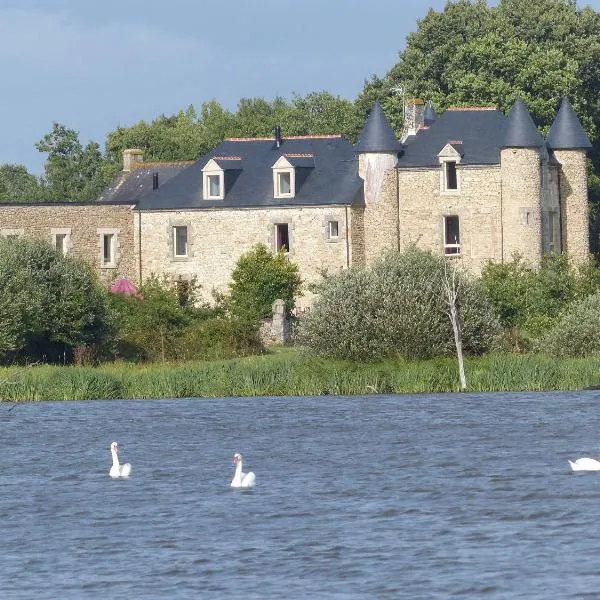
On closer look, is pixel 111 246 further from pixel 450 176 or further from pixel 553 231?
pixel 553 231

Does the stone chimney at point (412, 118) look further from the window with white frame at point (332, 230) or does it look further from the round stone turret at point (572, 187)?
the round stone turret at point (572, 187)

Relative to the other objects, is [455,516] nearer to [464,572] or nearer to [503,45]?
[464,572]

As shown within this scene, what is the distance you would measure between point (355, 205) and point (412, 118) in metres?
6.22

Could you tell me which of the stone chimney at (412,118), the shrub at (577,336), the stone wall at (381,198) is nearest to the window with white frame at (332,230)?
the stone wall at (381,198)

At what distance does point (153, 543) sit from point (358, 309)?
94.9 ft

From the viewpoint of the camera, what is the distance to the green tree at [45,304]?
62.7 meters

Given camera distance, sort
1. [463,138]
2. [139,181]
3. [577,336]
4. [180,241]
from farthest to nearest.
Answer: [139,181] → [180,241] → [463,138] → [577,336]

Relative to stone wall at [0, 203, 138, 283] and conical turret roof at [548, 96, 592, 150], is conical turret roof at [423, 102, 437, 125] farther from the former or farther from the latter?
stone wall at [0, 203, 138, 283]

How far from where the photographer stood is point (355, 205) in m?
79.7

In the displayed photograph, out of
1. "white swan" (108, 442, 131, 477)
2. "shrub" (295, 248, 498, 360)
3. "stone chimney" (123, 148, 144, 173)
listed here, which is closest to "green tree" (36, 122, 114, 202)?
"stone chimney" (123, 148, 144, 173)

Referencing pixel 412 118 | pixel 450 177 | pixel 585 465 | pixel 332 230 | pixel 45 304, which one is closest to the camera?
pixel 585 465

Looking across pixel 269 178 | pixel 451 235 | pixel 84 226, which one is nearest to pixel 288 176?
pixel 269 178

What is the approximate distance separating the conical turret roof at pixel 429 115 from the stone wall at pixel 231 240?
296 inches

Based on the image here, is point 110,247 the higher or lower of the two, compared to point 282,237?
lower
